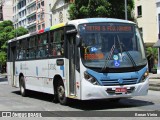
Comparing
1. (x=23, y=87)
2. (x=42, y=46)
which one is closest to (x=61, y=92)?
(x=42, y=46)

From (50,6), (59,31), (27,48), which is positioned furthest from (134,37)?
(50,6)

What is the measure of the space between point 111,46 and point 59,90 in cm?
288

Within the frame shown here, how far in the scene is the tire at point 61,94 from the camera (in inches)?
602

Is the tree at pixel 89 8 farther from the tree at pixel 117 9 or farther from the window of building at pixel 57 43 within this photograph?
the window of building at pixel 57 43

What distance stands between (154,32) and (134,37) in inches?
1565

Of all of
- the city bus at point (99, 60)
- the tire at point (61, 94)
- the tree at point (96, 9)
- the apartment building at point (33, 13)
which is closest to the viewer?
the city bus at point (99, 60)

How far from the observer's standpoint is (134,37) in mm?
14422

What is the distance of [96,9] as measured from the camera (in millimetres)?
46406

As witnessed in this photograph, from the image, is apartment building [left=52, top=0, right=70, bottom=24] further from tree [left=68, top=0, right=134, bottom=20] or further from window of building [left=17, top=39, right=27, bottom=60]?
window of building [left=17, top=39, right=27, bottom=60]

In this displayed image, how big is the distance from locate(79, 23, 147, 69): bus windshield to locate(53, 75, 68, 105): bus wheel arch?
6.94 feet

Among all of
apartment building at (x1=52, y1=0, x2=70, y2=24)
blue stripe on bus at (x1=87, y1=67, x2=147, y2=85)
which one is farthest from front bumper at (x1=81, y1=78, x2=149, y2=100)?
apartment building at (x1=52, y1=0, x2=70, y2=24)

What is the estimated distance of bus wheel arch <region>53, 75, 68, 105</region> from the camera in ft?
50.3

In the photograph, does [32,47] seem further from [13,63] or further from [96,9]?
[96,9]

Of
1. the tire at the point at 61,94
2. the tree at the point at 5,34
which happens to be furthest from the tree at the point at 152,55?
the tree at the point at 5,34
